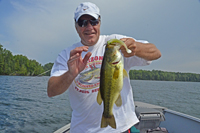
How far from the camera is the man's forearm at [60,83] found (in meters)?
2.02

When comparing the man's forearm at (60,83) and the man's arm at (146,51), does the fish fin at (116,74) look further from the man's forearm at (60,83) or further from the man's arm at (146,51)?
the man's forearm at (60,83)

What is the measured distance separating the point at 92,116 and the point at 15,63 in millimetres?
69223

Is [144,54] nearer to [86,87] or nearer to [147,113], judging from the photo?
[86,87]

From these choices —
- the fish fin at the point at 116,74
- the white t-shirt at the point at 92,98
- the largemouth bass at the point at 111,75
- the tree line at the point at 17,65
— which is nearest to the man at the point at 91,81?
the white t-shirt at the point at 92,98

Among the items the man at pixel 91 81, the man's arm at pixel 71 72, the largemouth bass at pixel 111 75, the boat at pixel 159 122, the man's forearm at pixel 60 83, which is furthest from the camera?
the boat at pixel 159 122

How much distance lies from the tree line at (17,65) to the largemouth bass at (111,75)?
6390 cm

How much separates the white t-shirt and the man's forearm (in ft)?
0.55

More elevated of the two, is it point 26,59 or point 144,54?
point 26,59

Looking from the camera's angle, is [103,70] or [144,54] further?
[144,54]

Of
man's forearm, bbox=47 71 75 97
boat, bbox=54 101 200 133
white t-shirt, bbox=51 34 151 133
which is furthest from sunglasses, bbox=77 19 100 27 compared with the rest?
boat, bbox=54 101 200 133

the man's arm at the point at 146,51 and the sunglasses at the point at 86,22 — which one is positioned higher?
the sunglasses at the point at 86,22

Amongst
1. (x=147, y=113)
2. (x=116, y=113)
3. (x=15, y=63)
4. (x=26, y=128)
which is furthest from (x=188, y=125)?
(x=15, y=63)

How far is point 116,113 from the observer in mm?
2398

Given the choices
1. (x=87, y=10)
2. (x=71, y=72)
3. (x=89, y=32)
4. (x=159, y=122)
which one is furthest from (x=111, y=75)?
(x=159, y=122)
